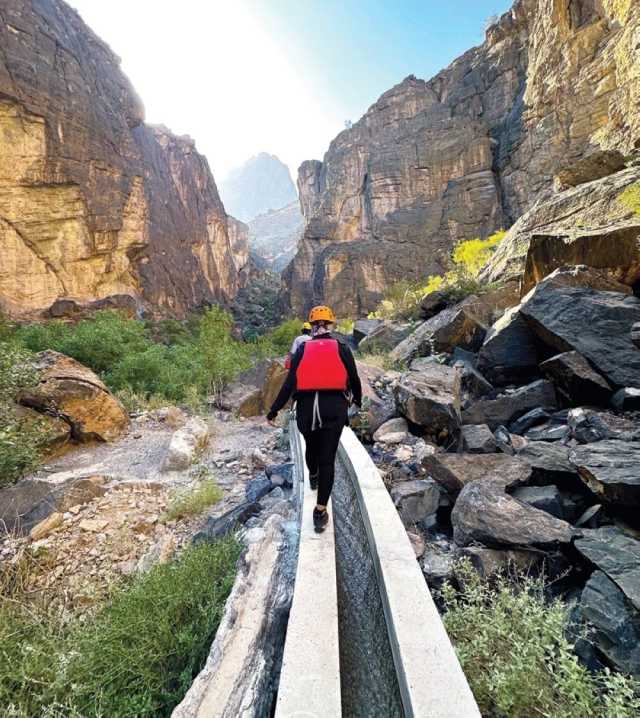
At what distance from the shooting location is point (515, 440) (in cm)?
355

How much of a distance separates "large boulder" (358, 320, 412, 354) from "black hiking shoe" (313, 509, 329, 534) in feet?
23.3

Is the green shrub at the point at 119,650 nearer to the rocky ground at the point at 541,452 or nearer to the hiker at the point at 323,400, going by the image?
the hiker at the point at 323,400

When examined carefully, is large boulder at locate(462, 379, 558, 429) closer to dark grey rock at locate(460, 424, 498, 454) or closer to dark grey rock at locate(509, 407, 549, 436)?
dark grey rock at locate(509, 407, 549, 436)

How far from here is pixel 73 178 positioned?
25297 mm

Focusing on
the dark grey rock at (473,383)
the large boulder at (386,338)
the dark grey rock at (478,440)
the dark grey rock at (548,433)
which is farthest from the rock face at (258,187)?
the dark grey rock at (548,433)

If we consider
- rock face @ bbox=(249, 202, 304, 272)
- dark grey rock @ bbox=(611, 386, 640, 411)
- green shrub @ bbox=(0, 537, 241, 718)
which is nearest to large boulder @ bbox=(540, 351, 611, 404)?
dark grey rock @ bbox=(611, 386, 640, 411)

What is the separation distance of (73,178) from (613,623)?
3439 cm

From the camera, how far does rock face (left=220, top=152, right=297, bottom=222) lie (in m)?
173

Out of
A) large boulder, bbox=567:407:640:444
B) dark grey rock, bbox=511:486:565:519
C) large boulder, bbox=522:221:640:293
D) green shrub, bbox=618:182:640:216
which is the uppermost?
green shrub, bbox=618:182:640:216

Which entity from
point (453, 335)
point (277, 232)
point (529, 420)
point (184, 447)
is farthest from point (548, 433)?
point (277, 232)

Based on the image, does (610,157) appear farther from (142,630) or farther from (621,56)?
(142,630)

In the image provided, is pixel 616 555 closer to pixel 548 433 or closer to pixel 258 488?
pixel 548 433

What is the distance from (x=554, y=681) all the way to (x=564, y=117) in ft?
107

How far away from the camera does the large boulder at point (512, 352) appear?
4.89 m
